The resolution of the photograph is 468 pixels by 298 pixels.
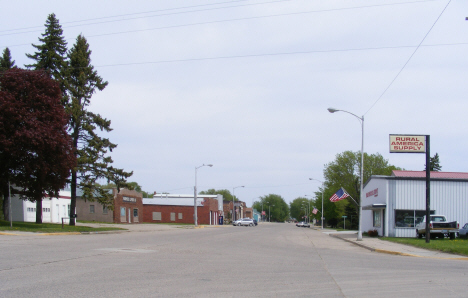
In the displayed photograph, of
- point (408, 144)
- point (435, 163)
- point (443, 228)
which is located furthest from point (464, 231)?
point (435, 163)

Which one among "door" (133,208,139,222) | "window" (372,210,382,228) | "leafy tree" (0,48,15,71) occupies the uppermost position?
"leafy tree" (0,48,15,71)

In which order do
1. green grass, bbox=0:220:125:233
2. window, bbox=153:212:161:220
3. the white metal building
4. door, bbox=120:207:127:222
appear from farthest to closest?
window, bbox=153:212:161:220 < door, bbox=120:207:127:222 < the white metal building < green grass, bbox=0:220:125:233

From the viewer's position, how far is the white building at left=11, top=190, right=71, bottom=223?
45.6m

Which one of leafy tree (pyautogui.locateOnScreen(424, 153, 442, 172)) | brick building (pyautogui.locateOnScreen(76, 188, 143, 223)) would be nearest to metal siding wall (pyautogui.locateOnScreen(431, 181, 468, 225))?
brick building (pyautogui.locateOnScreen(76, 188, 143, 223))

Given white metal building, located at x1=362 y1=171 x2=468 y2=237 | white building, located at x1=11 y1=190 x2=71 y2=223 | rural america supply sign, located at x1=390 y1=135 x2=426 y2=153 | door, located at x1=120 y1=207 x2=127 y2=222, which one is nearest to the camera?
rural america supply sign, located at x1=390 y1=135 x2=426 y2=153

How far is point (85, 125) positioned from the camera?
3697 centimetres

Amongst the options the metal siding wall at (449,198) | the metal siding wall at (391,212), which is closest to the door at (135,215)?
the metal siding wall at (391,212)

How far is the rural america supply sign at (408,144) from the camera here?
106 ft

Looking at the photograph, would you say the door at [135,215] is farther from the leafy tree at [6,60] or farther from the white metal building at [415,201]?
the white metal building at [415,201]

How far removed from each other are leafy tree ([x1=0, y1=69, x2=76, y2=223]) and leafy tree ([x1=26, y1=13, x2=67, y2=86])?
784cm

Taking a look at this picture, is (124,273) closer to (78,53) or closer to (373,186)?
(78,53)

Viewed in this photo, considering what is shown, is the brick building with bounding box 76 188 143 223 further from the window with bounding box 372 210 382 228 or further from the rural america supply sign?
the rural america supply sign

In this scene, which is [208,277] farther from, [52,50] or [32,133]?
[52,50]

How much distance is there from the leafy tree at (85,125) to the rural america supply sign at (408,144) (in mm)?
22880
